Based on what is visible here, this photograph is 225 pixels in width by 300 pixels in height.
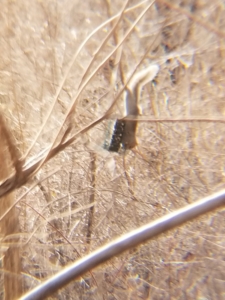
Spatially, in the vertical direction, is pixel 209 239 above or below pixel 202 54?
below

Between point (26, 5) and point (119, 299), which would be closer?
point (119, 299)

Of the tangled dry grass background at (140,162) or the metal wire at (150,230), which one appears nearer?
the metal wire at (150,230)

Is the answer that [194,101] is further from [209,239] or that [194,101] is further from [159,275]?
[159,275]

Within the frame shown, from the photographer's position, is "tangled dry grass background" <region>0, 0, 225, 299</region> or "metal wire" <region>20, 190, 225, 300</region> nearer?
"metal wire" <region>20, 190, 225, 300</region>

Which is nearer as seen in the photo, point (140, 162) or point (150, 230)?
point (150, 230)

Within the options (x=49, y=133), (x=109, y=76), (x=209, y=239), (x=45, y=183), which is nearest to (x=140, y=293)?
(x=209, y=239)

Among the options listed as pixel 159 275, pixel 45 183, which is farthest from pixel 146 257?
pixel 45 183

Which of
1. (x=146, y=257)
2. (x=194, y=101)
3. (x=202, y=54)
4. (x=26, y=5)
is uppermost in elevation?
(x=26, y=5)
